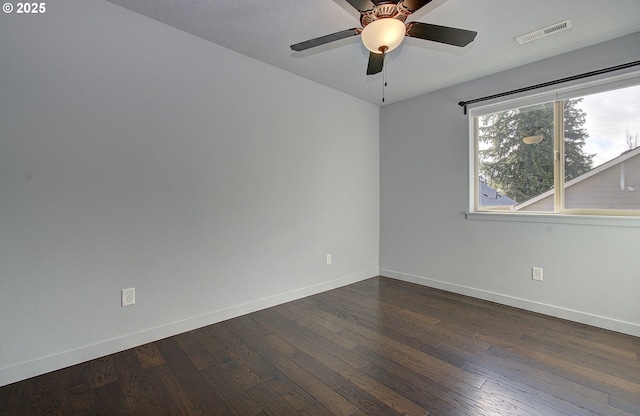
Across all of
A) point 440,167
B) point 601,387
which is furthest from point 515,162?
point 601,387

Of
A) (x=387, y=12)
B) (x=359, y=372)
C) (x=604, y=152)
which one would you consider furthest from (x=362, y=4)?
(x=604, y=152)

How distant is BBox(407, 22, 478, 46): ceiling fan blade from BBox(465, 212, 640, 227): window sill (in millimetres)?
2011

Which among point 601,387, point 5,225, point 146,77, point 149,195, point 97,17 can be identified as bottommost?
point 601,387

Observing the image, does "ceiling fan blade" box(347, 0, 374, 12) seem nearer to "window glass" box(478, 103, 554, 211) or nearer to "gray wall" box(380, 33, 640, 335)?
"gray wall" box(380, 33, 640, 335)

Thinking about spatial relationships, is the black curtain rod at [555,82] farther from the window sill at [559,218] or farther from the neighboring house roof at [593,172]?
the window sill at [559,218]

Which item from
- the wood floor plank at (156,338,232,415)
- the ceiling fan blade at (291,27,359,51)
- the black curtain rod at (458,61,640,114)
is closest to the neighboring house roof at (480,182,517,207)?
the black curtain rod at (458,61,640,114)

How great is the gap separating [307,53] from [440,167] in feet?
6.81

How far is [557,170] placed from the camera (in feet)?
9.14

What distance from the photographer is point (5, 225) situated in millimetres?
1716

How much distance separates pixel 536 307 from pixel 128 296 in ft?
12.1

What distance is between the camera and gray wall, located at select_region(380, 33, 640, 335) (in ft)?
8.07

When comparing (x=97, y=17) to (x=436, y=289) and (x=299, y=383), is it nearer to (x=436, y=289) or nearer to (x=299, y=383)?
(x=299, y=383)

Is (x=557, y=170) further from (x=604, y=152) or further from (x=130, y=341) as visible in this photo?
(x=130, y=341)

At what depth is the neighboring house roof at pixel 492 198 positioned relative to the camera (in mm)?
3159
